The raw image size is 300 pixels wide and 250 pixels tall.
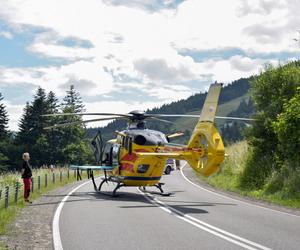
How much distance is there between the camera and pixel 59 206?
15.5m

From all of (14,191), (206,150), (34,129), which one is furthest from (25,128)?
(206,150)

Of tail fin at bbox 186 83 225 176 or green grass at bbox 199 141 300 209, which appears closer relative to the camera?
tail fin at bbox 186 83 225 176

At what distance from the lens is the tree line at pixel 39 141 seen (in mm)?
74938

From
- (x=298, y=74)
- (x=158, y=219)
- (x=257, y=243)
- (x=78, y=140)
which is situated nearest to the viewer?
(x=257, y=243)

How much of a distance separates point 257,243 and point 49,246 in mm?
3990

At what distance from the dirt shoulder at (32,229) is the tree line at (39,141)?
189 feet

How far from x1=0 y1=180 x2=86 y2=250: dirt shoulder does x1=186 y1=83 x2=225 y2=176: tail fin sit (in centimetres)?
496

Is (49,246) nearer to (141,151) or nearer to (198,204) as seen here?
(198,204)

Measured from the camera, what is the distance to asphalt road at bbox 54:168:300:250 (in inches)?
345

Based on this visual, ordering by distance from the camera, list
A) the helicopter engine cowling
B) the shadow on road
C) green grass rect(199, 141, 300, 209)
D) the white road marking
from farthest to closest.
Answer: green grass rect(199, 141, 300, 209), the shadow on road, the helicopter engine cowling, the white road marking

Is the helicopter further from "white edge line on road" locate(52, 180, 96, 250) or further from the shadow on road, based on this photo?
"white edge line on road" locate(52, 180, 96, 250)

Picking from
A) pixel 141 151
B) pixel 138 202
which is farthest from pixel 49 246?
pixel 141 151

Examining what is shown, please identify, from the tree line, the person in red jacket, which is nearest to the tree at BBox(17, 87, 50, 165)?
the tree line

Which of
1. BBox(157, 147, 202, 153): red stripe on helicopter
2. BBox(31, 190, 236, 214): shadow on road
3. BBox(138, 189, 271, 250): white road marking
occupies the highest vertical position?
BBox(157, 147, 202, 153): red stripe on helicopter
